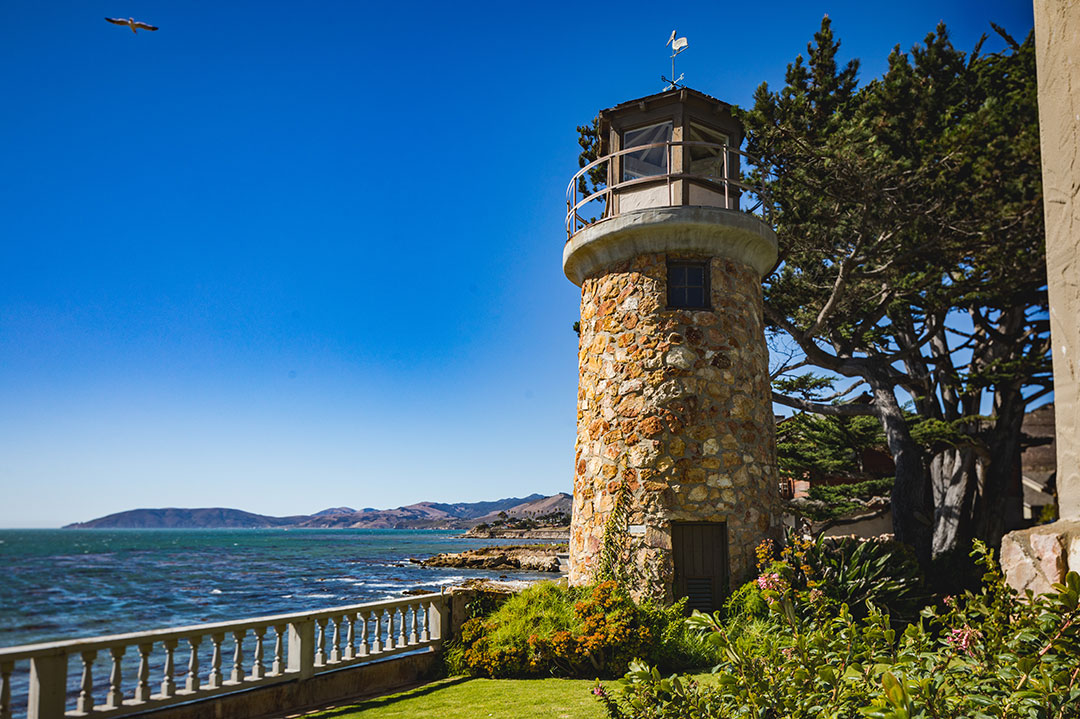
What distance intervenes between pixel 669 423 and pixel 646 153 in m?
5.52

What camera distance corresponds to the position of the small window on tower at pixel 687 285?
14.6 m

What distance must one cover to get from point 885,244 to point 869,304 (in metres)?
2.53

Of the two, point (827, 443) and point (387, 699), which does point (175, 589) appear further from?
point (387, 699)

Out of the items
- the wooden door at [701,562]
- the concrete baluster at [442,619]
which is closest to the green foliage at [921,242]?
the wooden door at [701,562]

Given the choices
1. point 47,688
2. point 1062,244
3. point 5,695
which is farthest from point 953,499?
point 1062,244

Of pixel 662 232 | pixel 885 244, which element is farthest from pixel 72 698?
pixel 885 244

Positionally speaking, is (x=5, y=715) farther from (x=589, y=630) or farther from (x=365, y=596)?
(x=365, y=596)

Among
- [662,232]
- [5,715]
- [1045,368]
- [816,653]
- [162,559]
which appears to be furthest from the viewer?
[162,559]

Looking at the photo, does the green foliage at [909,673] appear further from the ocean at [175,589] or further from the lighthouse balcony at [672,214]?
the ocean at [175,589]

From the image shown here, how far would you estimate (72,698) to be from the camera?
17.5m

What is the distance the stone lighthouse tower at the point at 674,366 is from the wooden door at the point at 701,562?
0.02 meters

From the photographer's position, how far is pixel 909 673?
3014 millimetres

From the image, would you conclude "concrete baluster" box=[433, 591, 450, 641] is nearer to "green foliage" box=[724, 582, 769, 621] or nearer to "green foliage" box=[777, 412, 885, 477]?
"green foliage" box=[724, 582, 769, 621]

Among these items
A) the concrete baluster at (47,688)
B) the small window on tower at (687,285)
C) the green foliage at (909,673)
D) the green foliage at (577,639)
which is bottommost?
the green foliage at (577,639)
